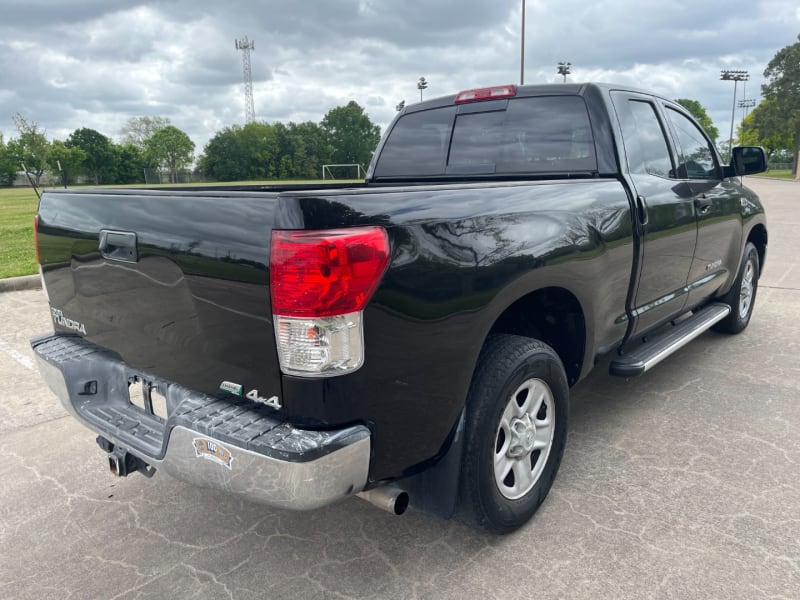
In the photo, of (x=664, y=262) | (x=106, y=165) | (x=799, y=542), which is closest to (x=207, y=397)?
(x=799, y=542)

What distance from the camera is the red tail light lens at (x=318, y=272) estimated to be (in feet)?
5.80

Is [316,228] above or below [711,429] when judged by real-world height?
above

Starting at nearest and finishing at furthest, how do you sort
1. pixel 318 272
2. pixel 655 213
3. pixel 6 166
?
pixel 318 272 → pixel 655 213 → pixel 6 166

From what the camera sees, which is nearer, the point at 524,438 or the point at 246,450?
the point at 246,450

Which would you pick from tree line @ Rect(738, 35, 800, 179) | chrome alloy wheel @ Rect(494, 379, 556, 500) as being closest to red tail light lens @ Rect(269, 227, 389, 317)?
chrome alloy wheel @ Rect(494, 379, 556, 500)

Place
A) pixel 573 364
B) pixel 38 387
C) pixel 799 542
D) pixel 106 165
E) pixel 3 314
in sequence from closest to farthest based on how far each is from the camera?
pixel 799 542 → pixel 573 364 → pixel 38 387 → pixel 3 314 → pixel 106 165

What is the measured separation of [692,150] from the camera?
4.25 m

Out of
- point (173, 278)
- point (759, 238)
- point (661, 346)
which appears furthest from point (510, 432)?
point (759, 238)

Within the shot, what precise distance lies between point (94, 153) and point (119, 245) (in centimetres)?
9577

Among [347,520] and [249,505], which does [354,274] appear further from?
[249,505]

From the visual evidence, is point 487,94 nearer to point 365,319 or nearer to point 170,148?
point 365,319

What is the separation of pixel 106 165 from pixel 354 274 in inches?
3811

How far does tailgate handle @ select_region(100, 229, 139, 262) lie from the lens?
2.21 m

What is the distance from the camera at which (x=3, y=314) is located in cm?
667
